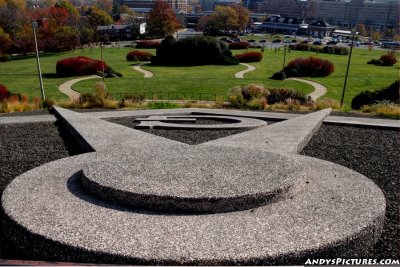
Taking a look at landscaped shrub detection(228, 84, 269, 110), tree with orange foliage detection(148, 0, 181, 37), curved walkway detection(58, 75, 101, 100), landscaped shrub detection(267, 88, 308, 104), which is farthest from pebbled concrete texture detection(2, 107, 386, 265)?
tree with orange foliage detection(148, 0, 181, 37)

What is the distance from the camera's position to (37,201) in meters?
7.51

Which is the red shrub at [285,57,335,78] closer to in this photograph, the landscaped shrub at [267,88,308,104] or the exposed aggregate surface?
the landscaped shrub at [267,88,308,104]

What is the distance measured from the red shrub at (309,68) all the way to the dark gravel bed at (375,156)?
91.0 feet

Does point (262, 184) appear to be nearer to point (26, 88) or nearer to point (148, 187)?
point (148, 187)

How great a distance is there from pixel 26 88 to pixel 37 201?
30.0m

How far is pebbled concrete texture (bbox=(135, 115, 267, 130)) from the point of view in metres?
14.5

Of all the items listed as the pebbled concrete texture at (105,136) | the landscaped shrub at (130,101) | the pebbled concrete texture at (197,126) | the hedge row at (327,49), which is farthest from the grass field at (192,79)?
the pebbled concrete texture at (105,136)

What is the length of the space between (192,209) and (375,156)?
6.97 metres

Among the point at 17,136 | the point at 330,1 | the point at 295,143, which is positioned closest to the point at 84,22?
the point at 17,136

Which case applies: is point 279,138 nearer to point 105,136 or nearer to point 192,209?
point 192,209

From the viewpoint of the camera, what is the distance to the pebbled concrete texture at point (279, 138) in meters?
11.1

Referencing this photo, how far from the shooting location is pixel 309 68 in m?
41.9

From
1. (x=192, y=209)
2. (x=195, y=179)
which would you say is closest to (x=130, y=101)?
(x=195, y=179)

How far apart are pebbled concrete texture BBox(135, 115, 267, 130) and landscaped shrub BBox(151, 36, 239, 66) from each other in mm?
34364
